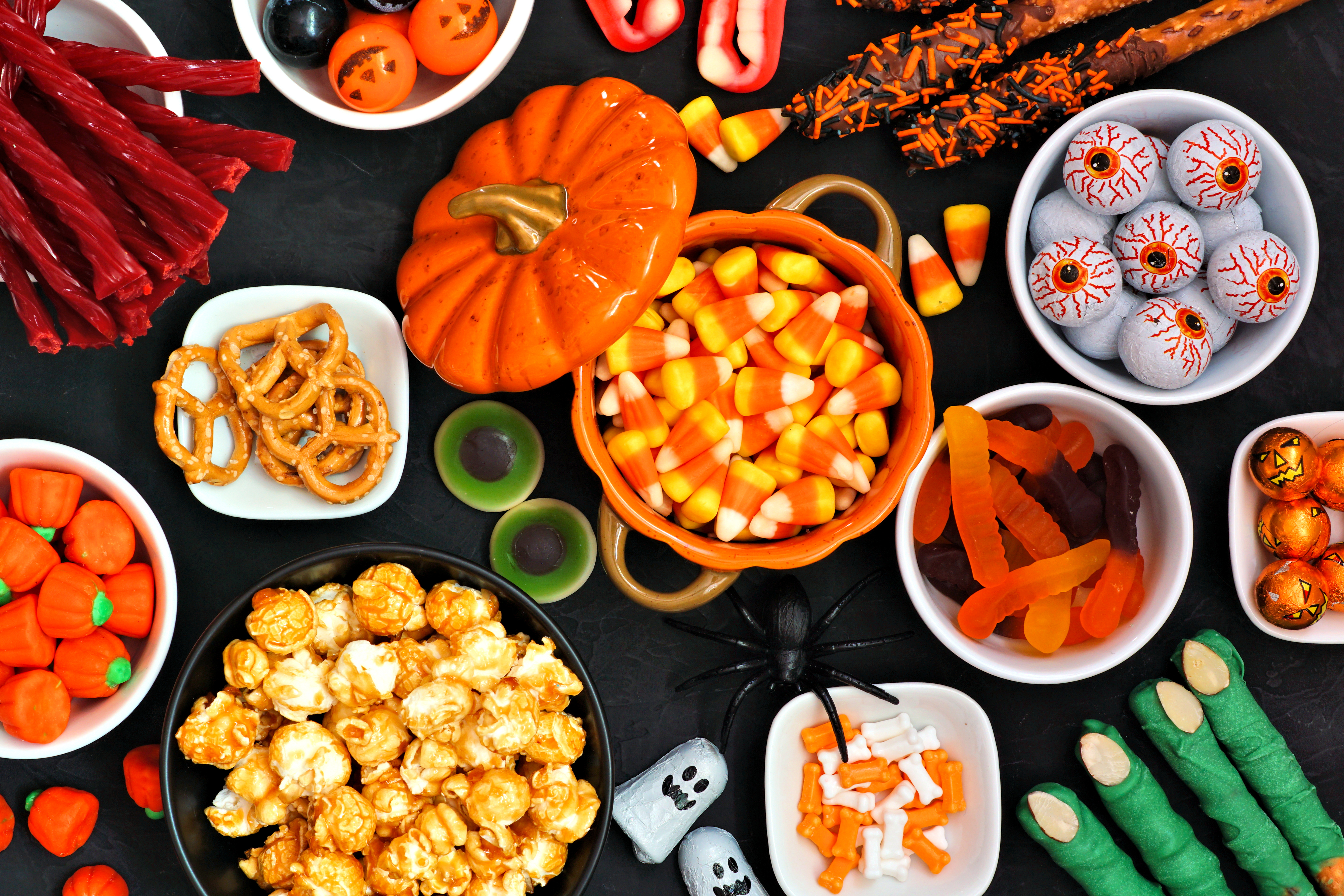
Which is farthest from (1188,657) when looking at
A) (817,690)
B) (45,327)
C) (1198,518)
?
(45,327)

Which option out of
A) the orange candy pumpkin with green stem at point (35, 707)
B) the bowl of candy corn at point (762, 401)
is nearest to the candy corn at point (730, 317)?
the bowl of candy corn at point (762, 401)

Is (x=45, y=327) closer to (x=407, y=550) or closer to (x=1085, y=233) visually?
(x=407, y=550)

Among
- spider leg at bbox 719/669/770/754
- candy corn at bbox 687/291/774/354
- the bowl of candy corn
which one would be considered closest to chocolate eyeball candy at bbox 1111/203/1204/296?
the bowl of candy corn

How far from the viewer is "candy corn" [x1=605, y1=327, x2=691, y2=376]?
5.22 feet

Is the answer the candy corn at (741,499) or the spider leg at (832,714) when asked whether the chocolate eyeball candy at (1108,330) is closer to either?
the candy corn at (741,499)

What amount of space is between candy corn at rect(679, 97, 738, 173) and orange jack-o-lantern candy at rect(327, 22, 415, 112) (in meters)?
0.48

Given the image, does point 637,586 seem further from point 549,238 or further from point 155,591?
point 155,591

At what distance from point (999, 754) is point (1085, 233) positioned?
3.13 feet

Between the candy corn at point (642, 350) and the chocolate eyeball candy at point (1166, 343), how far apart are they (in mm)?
727

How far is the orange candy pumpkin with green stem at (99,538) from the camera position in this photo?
153cm

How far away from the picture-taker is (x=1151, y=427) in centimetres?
181

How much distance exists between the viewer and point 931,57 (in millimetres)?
1665

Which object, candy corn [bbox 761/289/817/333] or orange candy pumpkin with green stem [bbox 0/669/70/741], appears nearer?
orange candy pumpkin with green stem [bbox 0/669/70/741]

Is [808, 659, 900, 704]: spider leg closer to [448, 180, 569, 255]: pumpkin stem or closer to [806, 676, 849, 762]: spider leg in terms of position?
[806, 676, 849, 762]: spider leg
